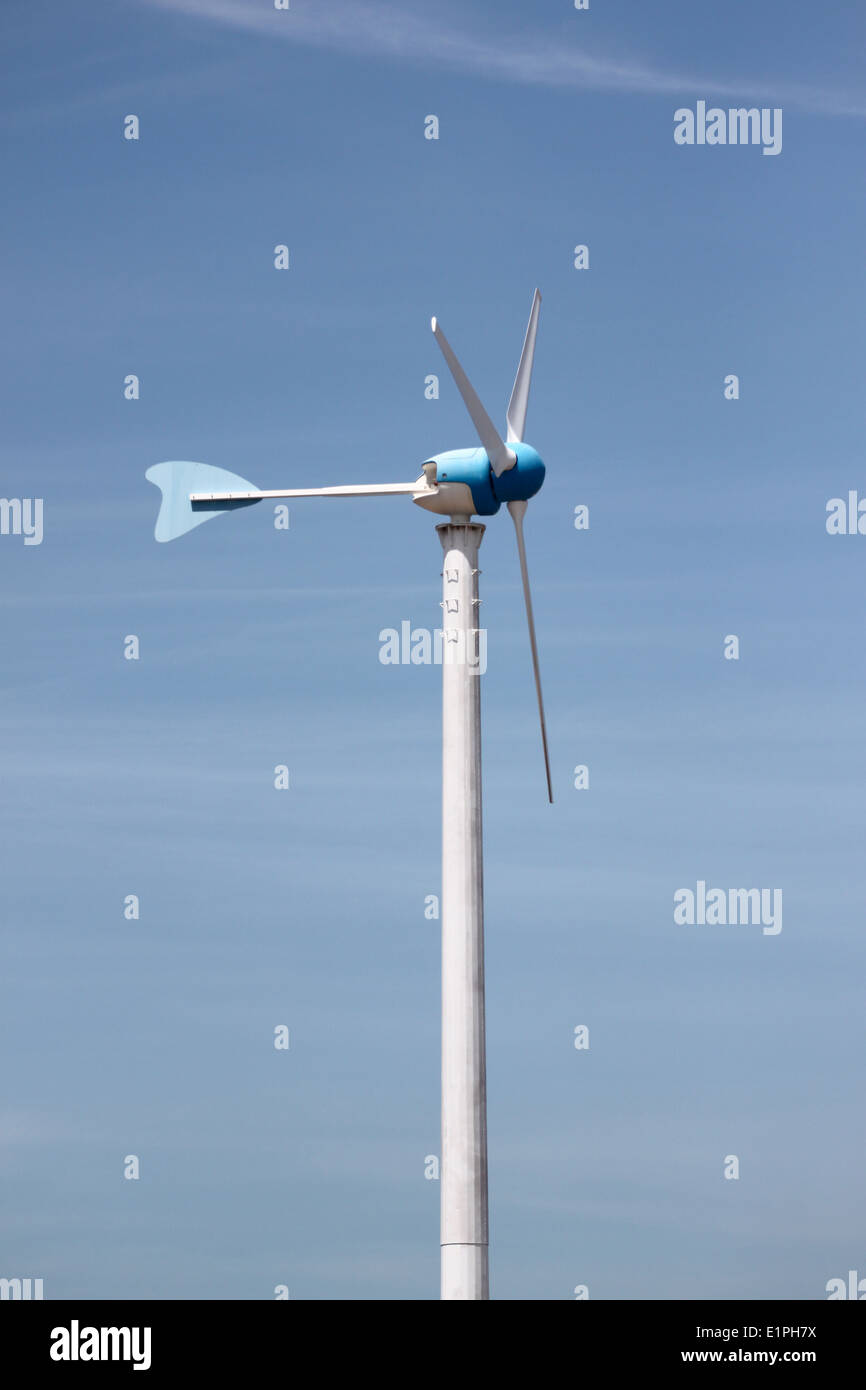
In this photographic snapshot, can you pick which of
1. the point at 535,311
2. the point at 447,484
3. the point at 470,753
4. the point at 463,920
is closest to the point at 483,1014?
the point at 463,920

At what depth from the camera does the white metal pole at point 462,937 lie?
5019 cm

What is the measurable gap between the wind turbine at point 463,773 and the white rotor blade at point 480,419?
0.02 m

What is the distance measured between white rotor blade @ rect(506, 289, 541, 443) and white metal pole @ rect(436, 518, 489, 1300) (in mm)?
3855

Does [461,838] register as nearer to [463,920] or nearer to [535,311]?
[463,920]

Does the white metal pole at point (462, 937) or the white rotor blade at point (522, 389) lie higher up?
the white rotor blade at point (522, 389)

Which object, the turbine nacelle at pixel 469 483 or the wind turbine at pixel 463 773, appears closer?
the wind turbine at pixel 463 773

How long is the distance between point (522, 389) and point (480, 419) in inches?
184

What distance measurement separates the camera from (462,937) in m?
51.4

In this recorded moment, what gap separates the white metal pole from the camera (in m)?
50.2

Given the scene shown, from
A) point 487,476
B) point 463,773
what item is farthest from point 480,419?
point 463,773

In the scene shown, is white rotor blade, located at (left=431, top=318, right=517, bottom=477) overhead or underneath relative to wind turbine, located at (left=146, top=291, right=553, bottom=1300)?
overhead

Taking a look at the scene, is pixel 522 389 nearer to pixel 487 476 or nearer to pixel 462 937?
pixel 487 476
